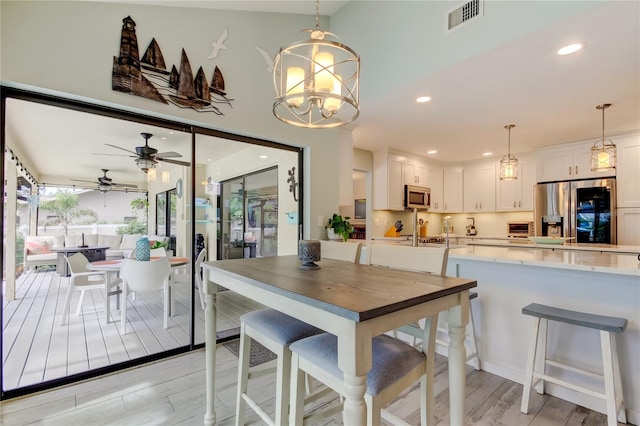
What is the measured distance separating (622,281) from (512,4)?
196 centimetres

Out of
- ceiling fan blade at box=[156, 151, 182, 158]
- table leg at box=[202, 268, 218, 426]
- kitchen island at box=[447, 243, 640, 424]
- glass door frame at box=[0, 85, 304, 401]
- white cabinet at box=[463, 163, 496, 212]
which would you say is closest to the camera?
table leg at box=[202, 268, 218, 426]

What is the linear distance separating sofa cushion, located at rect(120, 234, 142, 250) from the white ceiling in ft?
1.71

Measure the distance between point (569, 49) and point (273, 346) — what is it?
2.83 metres

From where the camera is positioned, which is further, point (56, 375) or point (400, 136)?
point (400, 136)

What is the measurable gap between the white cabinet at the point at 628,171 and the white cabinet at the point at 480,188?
174cm

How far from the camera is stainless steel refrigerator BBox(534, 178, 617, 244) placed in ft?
13.7

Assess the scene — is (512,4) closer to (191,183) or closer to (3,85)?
(191,183)

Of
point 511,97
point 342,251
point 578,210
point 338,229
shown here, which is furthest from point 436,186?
point 342,251

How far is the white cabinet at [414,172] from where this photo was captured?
17.9 ft

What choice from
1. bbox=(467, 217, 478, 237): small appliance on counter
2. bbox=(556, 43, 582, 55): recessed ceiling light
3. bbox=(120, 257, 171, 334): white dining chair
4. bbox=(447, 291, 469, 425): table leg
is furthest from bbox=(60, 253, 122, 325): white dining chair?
bbox=(467, 217, 478, 237): small appliance on counter

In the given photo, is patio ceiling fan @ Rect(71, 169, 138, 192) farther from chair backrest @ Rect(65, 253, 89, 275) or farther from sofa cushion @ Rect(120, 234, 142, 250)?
chair backrest @ Rect(65, 253, 89, 275)

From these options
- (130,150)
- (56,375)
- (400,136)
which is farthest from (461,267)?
(56,375)

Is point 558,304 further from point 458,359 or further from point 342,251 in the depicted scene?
point 342,251

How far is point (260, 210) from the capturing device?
13.3 ft
